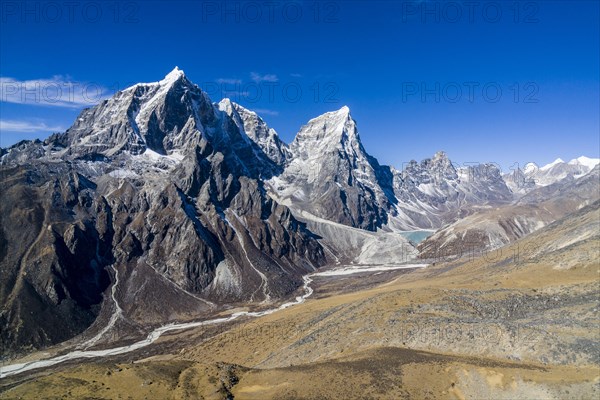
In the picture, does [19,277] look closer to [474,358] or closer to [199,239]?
[199,239]

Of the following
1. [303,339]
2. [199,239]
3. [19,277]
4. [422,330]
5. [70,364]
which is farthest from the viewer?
[199,239]

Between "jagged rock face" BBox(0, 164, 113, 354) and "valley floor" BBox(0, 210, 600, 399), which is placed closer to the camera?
"valley floor" BBox(0, 210, 600, 399)

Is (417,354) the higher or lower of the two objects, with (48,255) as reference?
lower

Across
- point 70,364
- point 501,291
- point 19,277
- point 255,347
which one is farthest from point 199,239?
point 501,291

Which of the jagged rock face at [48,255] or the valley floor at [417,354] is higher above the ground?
the jagged rock face at [48,255]

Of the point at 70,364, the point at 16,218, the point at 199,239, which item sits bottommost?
the point at 70,364

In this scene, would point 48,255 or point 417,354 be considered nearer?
point 417,354

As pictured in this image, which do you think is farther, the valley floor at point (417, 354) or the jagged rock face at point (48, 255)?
the jagged rock face at point (48, 255)

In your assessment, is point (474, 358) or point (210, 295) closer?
point (474, 358)

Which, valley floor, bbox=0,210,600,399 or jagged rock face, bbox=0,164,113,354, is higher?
jagged rock face, bbox=0,164,113,354

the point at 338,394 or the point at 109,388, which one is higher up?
the point at 109,388

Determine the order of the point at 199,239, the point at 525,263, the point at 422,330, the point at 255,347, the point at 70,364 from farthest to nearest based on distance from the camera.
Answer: the point at 199,239, the point at 70,364, the point at 525,263, the point at 255,347, the point at 422,330
